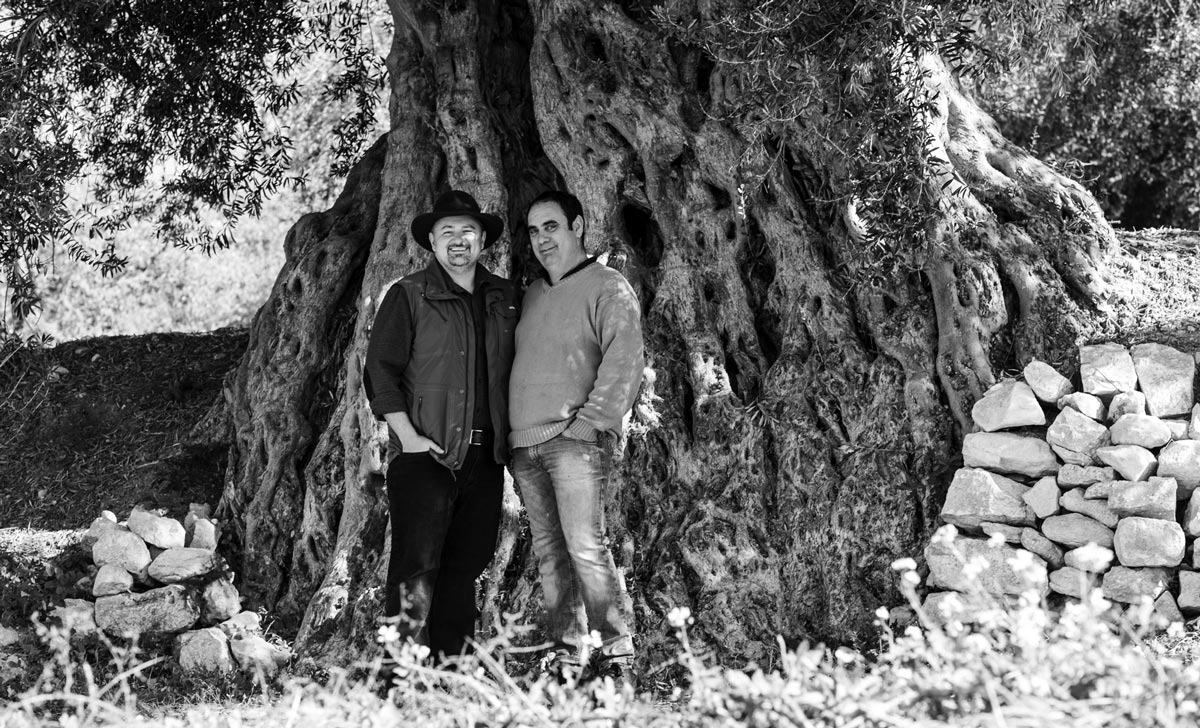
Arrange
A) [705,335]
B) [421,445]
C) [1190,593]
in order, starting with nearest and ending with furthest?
[421,445], [1190,593], [705,335]

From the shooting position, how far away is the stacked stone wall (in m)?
6.79

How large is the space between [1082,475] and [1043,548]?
0.44 meters

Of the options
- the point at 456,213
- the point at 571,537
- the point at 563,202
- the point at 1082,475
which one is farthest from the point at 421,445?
the point at 1082,475

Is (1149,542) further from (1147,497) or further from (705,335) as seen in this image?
(705,335)

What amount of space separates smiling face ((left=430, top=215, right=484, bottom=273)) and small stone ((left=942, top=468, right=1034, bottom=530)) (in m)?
2.92

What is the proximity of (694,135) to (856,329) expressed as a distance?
1608mm

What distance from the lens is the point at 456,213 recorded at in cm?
635

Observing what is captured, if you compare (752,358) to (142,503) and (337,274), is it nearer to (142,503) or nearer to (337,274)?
(337,274)

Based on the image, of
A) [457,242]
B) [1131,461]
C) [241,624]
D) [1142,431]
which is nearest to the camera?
[457,242]

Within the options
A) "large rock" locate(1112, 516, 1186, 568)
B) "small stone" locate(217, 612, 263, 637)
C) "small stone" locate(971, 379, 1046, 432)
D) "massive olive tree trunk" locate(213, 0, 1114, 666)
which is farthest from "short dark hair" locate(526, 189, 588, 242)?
"small stone" locate(217, 612, 263, 637)

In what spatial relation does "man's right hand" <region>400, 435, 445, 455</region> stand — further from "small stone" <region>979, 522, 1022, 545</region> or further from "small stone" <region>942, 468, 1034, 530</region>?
"small stone" <region>979, 522, 1022, 545</region>

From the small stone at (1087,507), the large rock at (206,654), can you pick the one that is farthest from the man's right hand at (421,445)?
the small stone at (1087,507)

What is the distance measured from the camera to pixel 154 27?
11.4 metres

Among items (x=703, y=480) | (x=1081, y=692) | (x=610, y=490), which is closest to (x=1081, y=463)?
(x=703, y=480)
